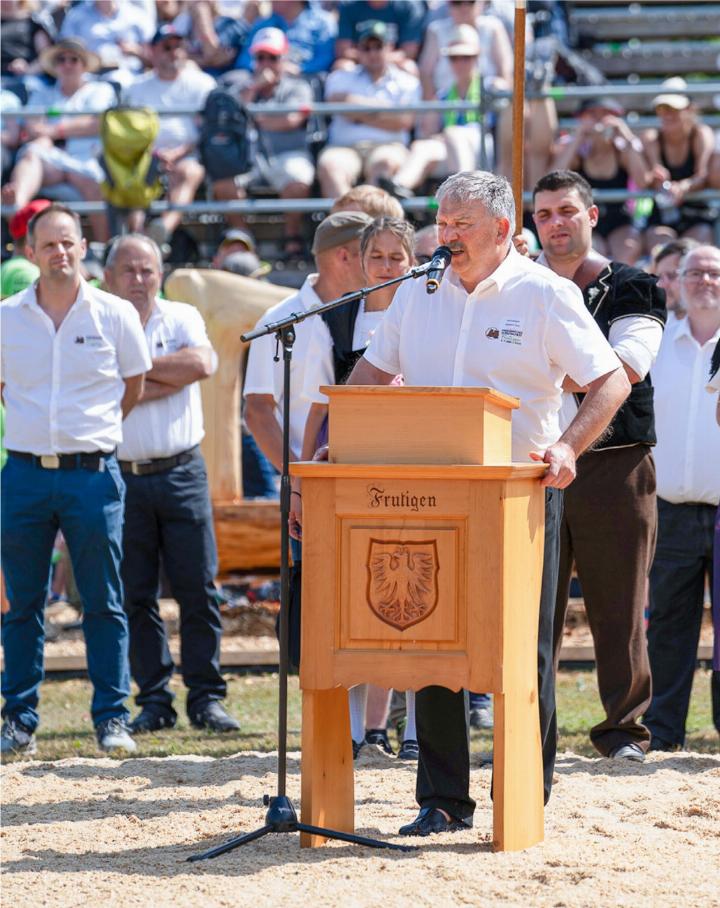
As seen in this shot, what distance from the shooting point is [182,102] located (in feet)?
46.8

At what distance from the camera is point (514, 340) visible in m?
5.20

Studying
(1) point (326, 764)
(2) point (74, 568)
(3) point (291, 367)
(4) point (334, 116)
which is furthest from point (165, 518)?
(4) point (334, 116)

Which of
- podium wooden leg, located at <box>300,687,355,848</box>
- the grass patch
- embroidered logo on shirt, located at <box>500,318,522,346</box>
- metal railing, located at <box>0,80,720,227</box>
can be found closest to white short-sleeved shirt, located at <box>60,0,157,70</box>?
metal railing, located at <box>0,80,720,227</box>

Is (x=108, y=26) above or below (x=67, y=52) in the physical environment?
above

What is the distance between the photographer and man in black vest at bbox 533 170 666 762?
21.8 feet

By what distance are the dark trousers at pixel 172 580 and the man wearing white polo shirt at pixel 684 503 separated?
2.27 metres

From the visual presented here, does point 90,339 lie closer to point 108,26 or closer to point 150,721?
point 150,721

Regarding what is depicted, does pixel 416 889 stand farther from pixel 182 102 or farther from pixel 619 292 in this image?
pixel 182 102

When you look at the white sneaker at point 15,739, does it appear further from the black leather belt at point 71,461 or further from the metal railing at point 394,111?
the metal railing at point 394,111

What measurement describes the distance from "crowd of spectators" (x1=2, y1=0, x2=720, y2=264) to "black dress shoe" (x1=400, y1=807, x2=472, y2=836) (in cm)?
661

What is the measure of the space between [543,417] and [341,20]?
10.7 metres

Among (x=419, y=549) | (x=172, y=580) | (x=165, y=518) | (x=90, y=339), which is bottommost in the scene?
(x=172, y=580)

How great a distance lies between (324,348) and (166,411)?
1541 millimetres

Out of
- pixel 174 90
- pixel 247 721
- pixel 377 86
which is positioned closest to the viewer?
pixel 247 721
